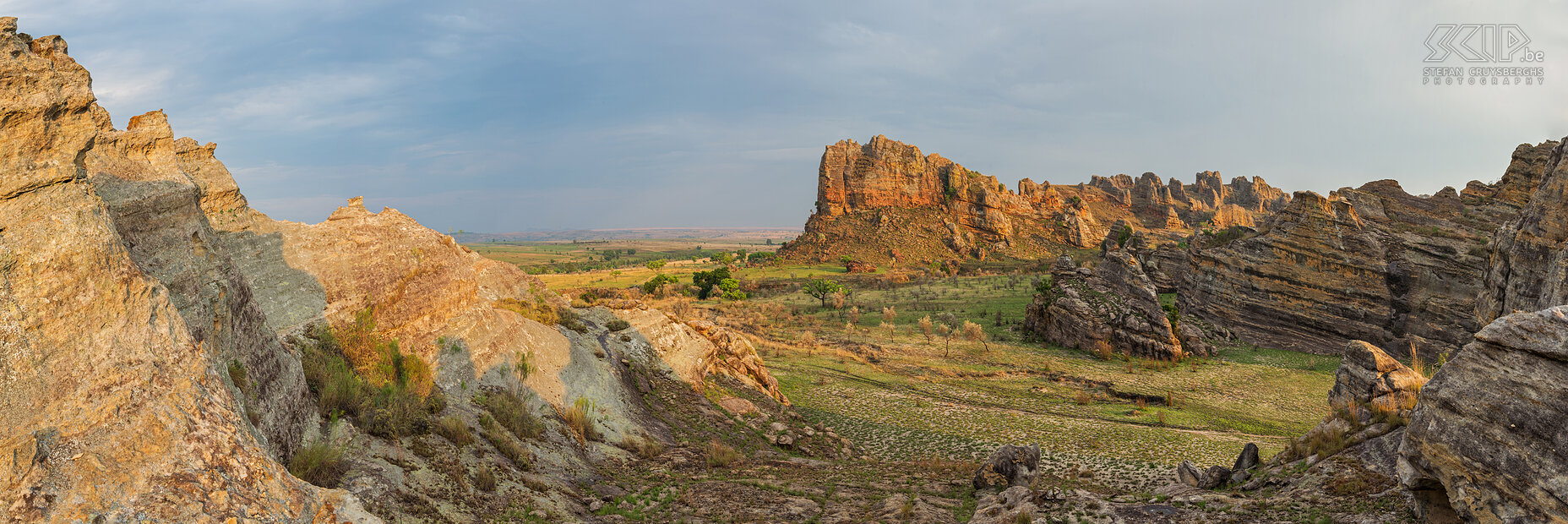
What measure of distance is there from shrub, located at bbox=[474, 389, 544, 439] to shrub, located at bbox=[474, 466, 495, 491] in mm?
2284

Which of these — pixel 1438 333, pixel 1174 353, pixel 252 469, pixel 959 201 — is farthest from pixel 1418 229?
pixel 959 201

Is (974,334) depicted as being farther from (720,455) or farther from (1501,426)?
(1501,426)

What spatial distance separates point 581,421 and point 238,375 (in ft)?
23.1

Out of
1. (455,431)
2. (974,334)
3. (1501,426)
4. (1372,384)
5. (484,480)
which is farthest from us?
(974,334)

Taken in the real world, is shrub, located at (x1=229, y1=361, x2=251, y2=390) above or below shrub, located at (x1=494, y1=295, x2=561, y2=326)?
A: above

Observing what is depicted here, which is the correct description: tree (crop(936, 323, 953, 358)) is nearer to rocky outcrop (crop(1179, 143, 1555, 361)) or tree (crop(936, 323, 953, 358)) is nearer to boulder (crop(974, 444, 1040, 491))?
Result: rocky outcrop (crop(1179, 143, 1555, 361))

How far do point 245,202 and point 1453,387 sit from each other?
1810 cm

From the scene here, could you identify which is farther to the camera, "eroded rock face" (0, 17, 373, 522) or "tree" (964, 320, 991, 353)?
"tree" (964, 320, 991, 353)

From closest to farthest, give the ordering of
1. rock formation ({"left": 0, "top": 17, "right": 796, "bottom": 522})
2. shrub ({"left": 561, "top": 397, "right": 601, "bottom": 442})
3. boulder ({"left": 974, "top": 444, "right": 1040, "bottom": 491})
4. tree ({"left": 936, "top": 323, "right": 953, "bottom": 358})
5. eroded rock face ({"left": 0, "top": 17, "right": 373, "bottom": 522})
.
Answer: eroded rock face ({"left": 0, "top": 17, "right": 373, "bottom": 522})
rock formation ({"left": 0, "top": 17, "right": 796, "bottom": 522})
boulder ({"left": 974, "top": 444, "right": 1040, "bottom": 491})
shrub ({"left": 561, "top": 397, "right": 601, "bottom": 442})
tree ({"left": 936, "top": 323, "right": 953, "bottom": 358})

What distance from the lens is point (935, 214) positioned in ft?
376

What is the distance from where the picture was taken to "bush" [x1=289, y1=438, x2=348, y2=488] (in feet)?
22.5

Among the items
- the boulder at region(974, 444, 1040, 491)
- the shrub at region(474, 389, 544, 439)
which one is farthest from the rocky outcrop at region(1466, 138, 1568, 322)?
the shrub at region(474, 389, 544, 439)

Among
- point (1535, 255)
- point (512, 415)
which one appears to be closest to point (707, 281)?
point (512, 415)

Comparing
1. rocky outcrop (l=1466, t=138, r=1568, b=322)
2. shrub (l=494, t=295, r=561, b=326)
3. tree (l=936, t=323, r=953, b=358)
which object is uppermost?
rocky outcrop (l=1466, t=138, r=1568, b=322)
